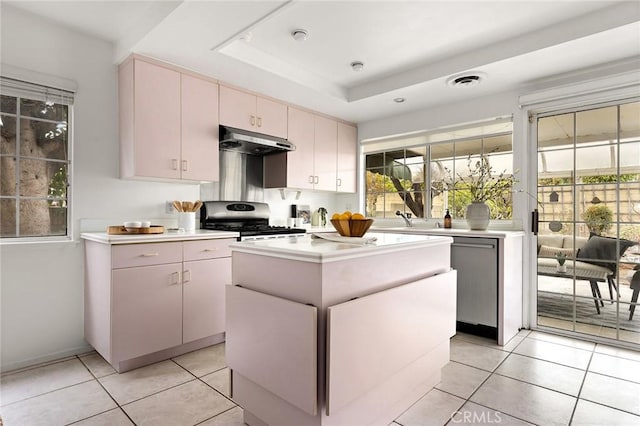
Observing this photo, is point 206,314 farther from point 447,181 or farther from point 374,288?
point 447,181

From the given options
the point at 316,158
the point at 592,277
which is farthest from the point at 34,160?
the point at 592,277

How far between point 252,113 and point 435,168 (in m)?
2.23

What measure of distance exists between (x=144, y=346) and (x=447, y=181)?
343 cm

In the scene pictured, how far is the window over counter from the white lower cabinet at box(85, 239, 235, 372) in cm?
249

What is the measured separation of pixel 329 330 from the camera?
132cm

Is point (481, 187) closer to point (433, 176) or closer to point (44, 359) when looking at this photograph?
point (433, 176)

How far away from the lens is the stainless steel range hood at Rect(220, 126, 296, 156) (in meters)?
3.19

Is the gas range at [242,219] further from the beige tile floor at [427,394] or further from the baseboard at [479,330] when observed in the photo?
the baseboard at [479,330]

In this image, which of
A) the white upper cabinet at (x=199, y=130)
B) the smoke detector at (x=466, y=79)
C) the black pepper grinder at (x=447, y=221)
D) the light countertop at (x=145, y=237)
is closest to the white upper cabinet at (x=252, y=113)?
the white upper cabinet at (x=199, y=130)

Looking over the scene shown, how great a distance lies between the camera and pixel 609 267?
9.75 feet

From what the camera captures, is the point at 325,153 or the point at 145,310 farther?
the point at 325,153

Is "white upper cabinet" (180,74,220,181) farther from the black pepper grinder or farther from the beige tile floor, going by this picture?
Answer: the black pepper grinder

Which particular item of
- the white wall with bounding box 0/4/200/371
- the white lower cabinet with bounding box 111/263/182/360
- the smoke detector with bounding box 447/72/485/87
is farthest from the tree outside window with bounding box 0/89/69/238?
the smoke detector with bounding box 447/72/485/87

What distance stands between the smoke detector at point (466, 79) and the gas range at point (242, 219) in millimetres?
2055
